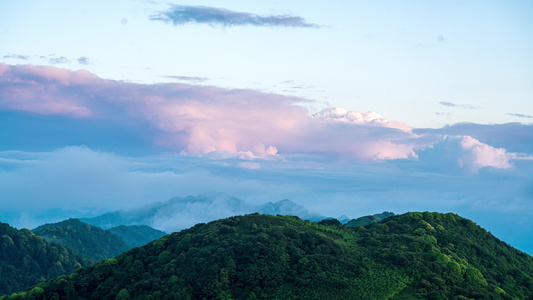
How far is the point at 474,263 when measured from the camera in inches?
4515

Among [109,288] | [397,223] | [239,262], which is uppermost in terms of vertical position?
[397,223]

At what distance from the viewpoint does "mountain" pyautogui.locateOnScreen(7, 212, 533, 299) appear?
93375 mm

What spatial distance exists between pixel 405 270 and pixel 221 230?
139 feet

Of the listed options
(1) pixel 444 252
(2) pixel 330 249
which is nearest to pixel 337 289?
(2) pixel 330 249

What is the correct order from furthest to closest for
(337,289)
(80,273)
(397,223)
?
(397,223)
(80,273)
(337,289)

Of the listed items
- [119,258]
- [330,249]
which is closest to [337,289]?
[330,249]

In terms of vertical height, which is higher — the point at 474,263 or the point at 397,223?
the point at 397,223

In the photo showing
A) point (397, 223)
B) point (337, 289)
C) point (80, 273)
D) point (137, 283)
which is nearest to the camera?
point (337, 289)

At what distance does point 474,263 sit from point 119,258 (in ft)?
267

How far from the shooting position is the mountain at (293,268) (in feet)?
306

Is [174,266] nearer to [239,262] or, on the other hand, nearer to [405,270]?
[239,262]

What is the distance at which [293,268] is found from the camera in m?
98.1

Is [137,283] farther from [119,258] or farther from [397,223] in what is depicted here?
[397,223]

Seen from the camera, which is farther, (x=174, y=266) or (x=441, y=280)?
(x=174, y=266)
